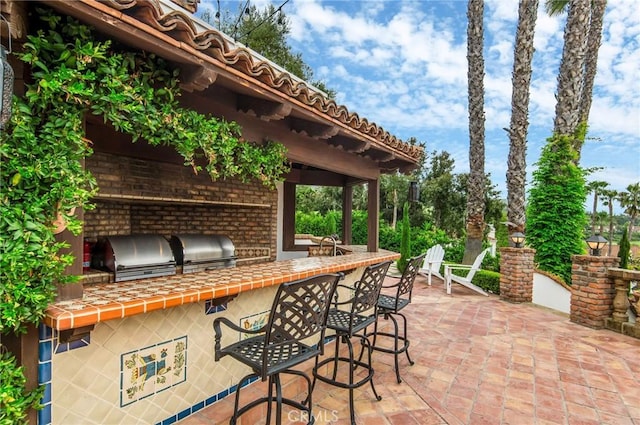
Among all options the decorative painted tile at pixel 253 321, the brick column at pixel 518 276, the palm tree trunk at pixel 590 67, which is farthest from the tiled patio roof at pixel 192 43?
the palm tree trunk at pixel 590 67

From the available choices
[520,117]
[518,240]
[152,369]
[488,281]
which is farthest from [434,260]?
[152,369]

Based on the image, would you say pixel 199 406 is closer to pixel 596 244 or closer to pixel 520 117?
pixel 596 244

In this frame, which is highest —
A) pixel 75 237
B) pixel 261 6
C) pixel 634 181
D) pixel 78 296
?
pixel 261 6

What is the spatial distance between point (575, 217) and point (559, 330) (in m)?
4.04

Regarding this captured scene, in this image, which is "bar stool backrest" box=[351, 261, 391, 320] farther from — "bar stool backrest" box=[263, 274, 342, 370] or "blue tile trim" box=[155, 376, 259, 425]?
"blue tile trim" box=[155, 376, 259, 425]

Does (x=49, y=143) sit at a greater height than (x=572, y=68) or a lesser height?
lesser

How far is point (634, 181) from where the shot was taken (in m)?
21.1

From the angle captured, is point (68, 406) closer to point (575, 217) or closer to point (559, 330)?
point (559, 330)

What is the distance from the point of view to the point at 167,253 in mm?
3137

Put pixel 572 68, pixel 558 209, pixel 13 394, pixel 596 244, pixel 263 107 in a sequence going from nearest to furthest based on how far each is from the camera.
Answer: pixel 13 394 → pixel 263 107 → pixel 596 244 → pixel 558 209 → pixel 572 68

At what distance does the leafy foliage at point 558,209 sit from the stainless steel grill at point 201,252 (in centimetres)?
703

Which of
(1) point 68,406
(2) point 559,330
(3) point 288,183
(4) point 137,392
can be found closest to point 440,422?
(4) point 137,392

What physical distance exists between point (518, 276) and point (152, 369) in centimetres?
618

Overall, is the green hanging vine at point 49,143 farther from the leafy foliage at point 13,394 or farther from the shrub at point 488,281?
the shrub at point 488,281
